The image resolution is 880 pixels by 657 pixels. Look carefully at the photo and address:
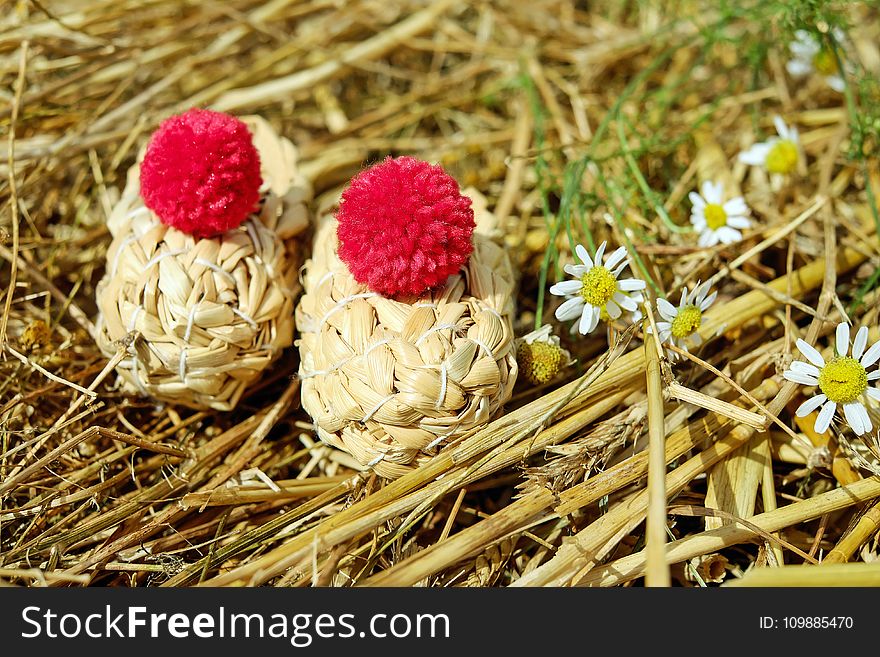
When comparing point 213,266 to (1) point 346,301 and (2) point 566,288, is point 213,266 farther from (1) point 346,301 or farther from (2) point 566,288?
(2) point 566,288

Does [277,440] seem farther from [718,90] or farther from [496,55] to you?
[718,90]

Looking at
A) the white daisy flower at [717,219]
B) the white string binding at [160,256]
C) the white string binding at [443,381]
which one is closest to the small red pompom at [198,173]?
the white string binding at [160,256]

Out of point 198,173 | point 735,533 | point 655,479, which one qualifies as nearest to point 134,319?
point 198,173

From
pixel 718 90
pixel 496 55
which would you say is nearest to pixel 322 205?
pixel 496 55

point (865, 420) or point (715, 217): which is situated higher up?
point (715, 217)

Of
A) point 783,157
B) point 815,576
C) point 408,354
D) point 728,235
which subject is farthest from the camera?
point 783,157

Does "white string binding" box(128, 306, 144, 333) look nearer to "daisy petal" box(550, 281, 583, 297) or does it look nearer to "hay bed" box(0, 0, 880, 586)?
"hay bed" box(0, 0, 880, 586)

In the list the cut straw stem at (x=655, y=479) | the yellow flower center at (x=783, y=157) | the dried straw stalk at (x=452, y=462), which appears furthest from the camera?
the yellow flower center at (x=783, y=157)

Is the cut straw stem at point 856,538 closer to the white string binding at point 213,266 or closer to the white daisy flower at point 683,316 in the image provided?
the white daisy flower at point 683,316
